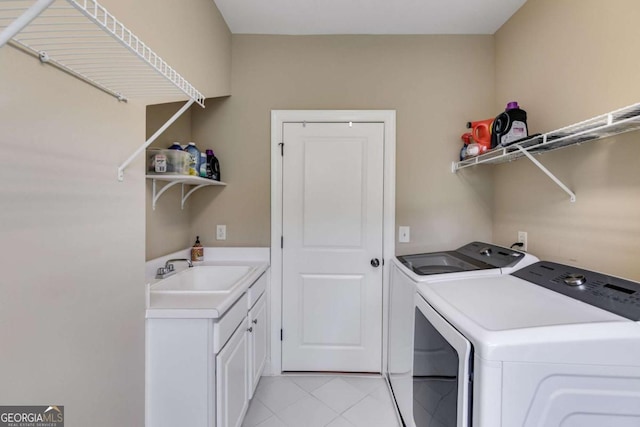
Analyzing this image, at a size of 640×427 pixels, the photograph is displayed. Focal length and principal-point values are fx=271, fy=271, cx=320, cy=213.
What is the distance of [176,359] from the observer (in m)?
1.15

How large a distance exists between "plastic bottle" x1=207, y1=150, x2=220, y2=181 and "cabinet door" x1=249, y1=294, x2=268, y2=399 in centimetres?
93

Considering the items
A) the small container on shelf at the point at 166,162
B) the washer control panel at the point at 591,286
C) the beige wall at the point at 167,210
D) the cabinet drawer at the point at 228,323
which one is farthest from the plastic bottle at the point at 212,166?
the washer control panel at the point at 591,286

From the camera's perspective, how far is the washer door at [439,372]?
875mm

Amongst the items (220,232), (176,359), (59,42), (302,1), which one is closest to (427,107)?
(302,1)

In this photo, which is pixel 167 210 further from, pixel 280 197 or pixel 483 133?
pixel 483 133

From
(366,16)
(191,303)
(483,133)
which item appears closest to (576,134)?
(483,133)

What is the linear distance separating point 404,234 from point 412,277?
654 mm

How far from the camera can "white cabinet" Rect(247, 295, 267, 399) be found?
1645 millimetres

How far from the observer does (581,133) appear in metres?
1.14

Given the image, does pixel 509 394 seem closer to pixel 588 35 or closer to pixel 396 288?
pixel 396 288

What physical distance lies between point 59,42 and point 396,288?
1.93 metres

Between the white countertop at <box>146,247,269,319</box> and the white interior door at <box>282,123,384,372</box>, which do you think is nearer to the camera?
the white countertop at <box>146,247,269,319</box>

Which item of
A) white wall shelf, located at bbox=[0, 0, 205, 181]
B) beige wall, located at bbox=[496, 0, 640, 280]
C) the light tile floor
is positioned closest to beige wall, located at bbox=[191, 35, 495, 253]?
beige wall, located at bbox=[496, 0, 640, 280]

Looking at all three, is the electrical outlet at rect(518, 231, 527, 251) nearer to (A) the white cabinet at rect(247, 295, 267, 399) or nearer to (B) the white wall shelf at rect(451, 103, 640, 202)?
(B) the white wall shelf at rect(451, 103, 640, 202)
